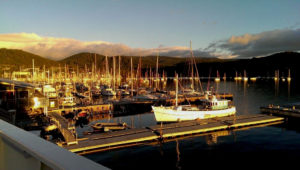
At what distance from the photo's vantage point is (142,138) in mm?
24734

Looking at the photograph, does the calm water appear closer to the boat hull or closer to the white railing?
the boat hull

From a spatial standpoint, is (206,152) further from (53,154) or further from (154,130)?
(53,154)

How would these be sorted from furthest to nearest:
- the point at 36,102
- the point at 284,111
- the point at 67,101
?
the point at 67,101 → the point at 284,111 → the point at 36,102

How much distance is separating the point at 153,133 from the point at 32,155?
2456cm

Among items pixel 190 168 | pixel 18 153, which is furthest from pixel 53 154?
pixel 190 168

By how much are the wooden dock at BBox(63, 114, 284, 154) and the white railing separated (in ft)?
62.7

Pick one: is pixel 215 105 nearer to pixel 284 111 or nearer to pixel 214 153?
pixel 284 111

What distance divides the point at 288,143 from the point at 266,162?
8.43 meters

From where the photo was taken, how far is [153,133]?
26312mm

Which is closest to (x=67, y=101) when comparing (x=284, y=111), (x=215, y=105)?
(x=215, y=105)

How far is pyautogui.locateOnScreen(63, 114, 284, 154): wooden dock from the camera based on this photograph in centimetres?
2242

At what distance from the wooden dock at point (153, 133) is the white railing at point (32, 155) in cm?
1910

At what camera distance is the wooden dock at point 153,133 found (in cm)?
2242

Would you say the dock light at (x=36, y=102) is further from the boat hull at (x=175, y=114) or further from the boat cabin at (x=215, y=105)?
the boat cabin at (x=215, y=105)
